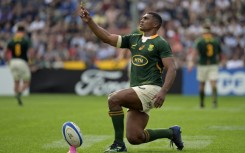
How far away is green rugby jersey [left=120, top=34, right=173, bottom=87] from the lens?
32.9 ft

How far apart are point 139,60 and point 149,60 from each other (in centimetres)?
16

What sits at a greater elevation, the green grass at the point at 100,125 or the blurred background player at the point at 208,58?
the blurred background player at the point at 208,58

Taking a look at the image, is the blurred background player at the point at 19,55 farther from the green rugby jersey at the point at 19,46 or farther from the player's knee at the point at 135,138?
the player's knee at the point at 135,138

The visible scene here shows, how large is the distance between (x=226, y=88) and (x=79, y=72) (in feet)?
19.4

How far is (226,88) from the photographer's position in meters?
25.7

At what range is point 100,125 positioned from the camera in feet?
47.5

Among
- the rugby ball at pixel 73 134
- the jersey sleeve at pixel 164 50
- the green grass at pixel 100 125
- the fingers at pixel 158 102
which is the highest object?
the jersey sleeve at pixel 164 50

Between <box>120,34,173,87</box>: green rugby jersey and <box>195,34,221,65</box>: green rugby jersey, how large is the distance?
9.77 meters

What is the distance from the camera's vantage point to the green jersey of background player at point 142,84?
9.78 m

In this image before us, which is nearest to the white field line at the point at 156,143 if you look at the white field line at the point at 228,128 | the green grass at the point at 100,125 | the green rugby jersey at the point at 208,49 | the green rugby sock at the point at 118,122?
the green grass at the point at 100,125

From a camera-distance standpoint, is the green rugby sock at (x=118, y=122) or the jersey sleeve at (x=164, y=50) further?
the jersey sleeve at (x=164, y=50)

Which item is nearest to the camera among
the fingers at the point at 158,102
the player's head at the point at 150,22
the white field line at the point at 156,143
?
the fingers at the point at 158,102

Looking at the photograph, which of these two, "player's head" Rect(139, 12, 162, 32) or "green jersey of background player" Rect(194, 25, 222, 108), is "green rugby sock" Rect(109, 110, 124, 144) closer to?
"player's head" Rect(139, 12, 162, 32)

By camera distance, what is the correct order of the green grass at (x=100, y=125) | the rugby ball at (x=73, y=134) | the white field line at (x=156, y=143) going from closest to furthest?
1. the rugby ball at (x=73, y=134)
2. the green grass at (x=100, y=125)
3. the white field line at (x=156, y=143)
